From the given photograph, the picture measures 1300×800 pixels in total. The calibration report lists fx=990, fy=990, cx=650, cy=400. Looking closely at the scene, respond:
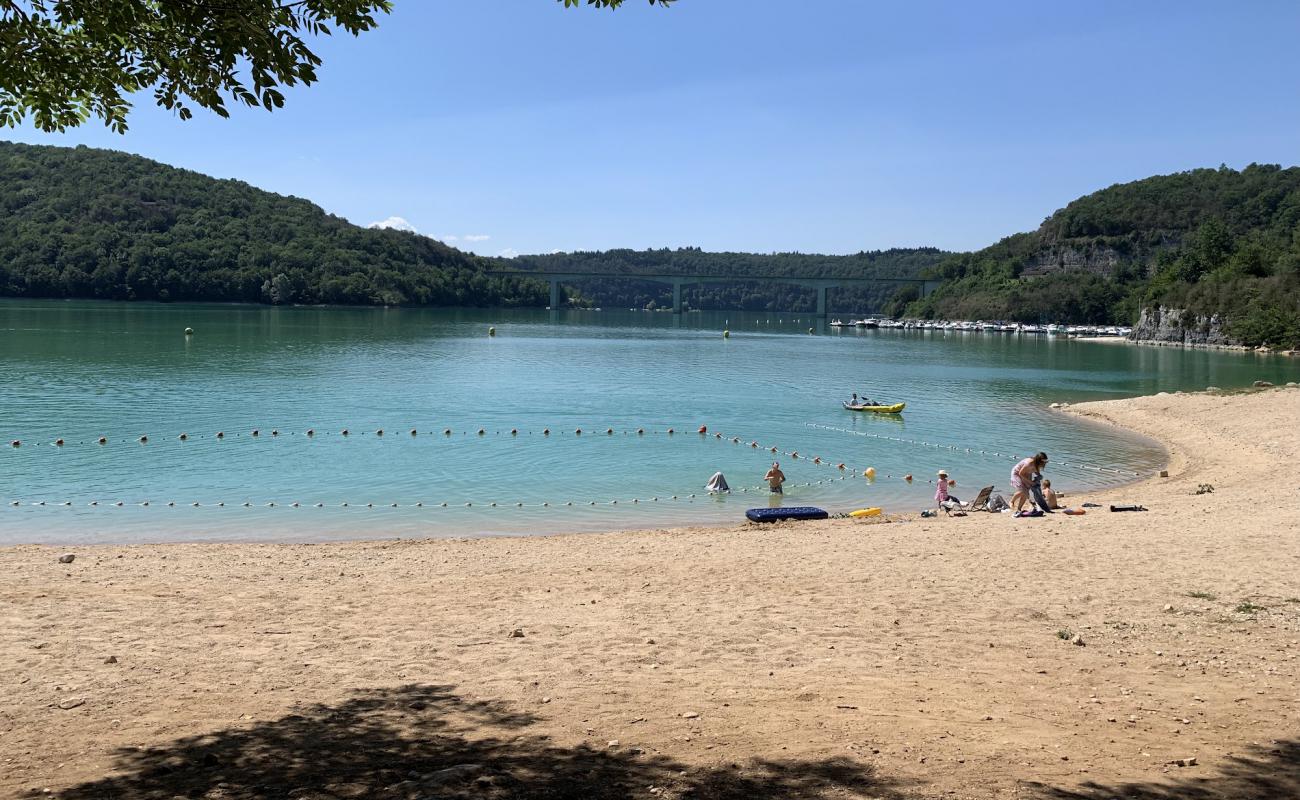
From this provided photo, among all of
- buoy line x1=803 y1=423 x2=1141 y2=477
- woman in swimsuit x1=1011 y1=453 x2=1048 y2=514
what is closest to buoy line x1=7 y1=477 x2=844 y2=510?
woman in swimsuit x1=1011 y1=453 x2=1048 y2=514

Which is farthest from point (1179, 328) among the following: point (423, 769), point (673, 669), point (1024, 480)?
point (423, 769)

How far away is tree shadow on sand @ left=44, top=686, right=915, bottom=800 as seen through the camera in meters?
6.12

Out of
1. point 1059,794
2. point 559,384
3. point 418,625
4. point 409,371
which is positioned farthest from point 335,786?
point 409,371

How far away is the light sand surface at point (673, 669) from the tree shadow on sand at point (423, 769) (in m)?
0.03

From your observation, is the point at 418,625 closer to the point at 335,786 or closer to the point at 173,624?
the point at 173,624

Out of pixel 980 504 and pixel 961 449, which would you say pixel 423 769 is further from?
pixel 961 449

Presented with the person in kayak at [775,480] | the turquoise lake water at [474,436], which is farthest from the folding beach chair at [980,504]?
the person in kayak at [775,480]

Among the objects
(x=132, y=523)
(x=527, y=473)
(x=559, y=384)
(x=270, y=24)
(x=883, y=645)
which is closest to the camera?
(x=270, y=24)

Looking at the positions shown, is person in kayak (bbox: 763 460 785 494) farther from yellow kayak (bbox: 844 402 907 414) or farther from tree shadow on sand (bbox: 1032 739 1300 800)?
yellow kayak (bbox: 844 402 907 414)

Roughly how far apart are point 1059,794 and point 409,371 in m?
65.7

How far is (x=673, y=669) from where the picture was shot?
949 cm

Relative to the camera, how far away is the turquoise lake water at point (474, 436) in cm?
2411

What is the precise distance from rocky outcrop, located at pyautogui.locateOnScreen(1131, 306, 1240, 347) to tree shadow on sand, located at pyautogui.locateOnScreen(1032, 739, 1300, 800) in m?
131

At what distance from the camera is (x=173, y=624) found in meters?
11.3
